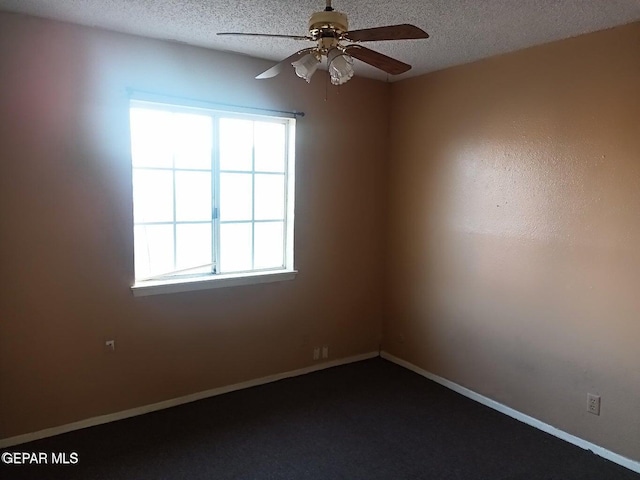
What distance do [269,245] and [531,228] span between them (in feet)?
6.29

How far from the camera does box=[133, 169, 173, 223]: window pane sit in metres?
3.10

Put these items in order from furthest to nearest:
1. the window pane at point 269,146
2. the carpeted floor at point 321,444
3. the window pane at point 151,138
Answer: the window pane at point 269,146 → the window pane at point 151,138 → the carpeted floor at point 321,444

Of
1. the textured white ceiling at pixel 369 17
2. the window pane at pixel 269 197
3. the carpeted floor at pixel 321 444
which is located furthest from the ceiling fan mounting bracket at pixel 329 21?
the carpeted floor at pixel 321 444

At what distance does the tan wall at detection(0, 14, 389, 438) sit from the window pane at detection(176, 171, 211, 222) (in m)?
0.37

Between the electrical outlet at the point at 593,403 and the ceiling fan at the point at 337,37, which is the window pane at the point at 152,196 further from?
the electrical outlet at the point at 593,403

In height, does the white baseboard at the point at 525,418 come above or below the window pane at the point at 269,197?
below

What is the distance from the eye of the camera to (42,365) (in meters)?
2.81

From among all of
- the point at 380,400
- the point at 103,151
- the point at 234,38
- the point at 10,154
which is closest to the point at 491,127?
the point at 234,38

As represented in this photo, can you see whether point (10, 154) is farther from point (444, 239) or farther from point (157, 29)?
point (444, 239)

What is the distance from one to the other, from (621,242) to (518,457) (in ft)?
4.53

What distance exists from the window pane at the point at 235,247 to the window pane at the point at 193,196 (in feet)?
0.65

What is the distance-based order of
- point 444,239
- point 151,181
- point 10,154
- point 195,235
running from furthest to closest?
point 444,239, point 195,235, point 151,181, point 10,154

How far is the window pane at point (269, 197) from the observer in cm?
362

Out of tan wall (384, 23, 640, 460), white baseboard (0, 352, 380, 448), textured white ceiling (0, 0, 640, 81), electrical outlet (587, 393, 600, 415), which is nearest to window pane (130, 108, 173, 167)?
textured white ceiling (0, 0, 640, 81)
